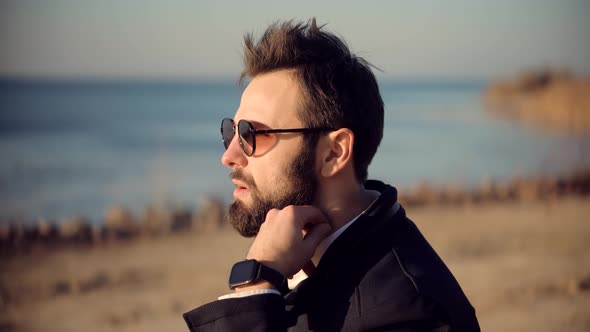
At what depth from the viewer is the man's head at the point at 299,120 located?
99.5 inches

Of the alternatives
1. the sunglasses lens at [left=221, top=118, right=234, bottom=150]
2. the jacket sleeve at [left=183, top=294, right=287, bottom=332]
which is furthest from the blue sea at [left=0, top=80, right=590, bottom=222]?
the jacket sleeve at [left=183, top=294, right=287, bottom=332]

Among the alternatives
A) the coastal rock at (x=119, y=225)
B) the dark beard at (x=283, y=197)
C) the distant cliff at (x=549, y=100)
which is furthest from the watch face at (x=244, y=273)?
the distant cliff at (x=549, y=100)

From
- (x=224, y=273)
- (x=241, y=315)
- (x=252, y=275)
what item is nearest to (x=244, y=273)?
(x=252, y=275)

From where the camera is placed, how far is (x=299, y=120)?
2543 millimetres

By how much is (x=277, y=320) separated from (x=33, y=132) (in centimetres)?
4394

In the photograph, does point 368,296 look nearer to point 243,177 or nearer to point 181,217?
point 243,177

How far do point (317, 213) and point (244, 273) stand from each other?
0.36 meters

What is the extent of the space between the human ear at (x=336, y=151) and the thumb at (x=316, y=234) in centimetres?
20

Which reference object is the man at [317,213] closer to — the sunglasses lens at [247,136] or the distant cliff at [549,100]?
the sunglasses lens at [247,136]

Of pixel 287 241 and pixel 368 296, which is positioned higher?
pixel 287 241


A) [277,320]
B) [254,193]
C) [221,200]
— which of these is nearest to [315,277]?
[277,320]

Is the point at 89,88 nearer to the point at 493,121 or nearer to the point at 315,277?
the point at 493,121

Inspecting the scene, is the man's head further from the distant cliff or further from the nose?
the distant cliff

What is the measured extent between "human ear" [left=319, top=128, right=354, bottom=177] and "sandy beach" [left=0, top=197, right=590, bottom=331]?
360 cm
